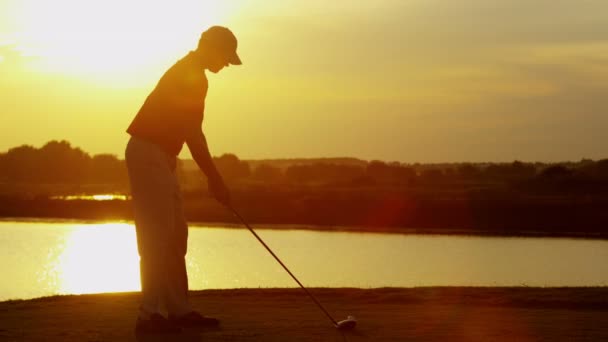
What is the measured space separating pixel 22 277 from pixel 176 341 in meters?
16.5

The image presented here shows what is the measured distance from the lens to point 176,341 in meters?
6.97

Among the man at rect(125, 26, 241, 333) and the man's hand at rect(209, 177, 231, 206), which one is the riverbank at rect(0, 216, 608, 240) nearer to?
the man's hand at rect(209, 177, 231, 206)

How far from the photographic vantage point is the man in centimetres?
732

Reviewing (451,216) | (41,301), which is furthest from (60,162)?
(41,301)

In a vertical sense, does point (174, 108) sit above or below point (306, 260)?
above

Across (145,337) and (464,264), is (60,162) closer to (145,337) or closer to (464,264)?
(464,264)

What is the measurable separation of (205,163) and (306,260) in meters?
19.8

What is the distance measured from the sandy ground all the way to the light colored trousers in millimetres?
338

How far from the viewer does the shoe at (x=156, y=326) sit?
7250 mm

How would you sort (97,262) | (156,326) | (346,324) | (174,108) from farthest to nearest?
(97,262) → (174,108) → (346,324) → (156,326)

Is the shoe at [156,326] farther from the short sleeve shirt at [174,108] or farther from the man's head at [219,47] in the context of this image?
the man's head at [219,47]

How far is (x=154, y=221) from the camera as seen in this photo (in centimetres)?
732

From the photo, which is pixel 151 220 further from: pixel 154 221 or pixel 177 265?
pixel 177 265

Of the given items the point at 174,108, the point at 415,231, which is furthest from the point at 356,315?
the point at 415,231
